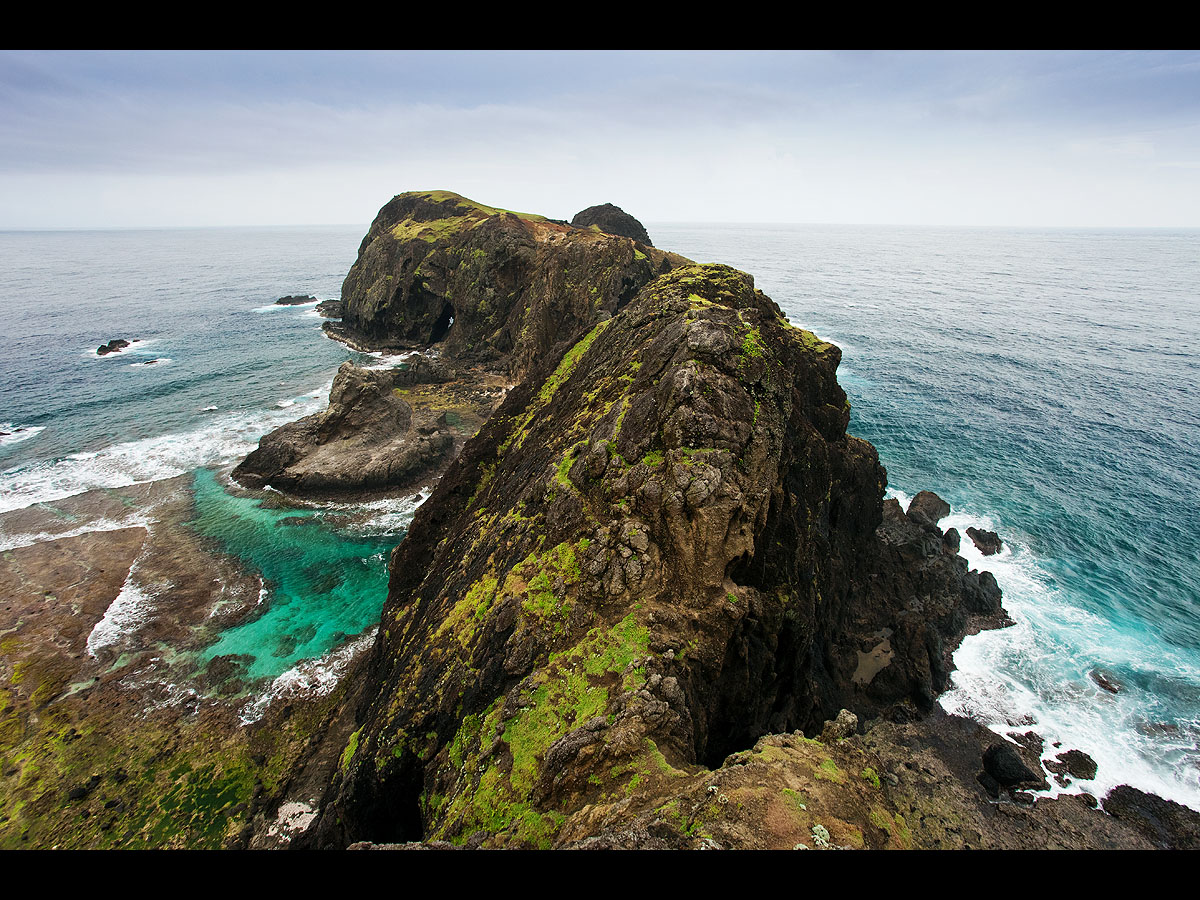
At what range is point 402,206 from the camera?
10531cm

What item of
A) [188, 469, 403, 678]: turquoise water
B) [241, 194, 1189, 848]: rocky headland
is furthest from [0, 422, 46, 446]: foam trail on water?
[241, 194, 1189, 848]: rocky headland

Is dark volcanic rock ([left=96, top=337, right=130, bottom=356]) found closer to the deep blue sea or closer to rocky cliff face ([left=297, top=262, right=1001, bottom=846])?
the deep blue sea

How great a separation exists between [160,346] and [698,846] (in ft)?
376

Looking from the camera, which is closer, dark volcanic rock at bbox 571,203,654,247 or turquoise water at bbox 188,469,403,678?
turquoise water at bbox 188,469,403,678

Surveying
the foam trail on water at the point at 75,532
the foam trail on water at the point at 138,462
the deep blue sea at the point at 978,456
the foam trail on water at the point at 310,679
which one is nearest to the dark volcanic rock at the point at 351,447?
the deep blue sea at the point at 978,456

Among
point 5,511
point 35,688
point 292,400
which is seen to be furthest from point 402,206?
point 35,688

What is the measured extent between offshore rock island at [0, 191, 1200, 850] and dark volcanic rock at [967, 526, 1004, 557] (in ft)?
9.33

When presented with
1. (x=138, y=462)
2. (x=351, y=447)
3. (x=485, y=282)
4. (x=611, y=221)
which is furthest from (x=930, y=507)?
(x=611, y=221)

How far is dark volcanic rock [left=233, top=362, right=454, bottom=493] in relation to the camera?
48.5 meters

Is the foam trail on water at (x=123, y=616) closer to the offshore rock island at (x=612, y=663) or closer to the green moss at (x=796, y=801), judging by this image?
the offshore rock island at (x=612, y=663)

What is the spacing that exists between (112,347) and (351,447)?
69739 mm

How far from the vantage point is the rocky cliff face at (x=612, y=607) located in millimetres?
15148
